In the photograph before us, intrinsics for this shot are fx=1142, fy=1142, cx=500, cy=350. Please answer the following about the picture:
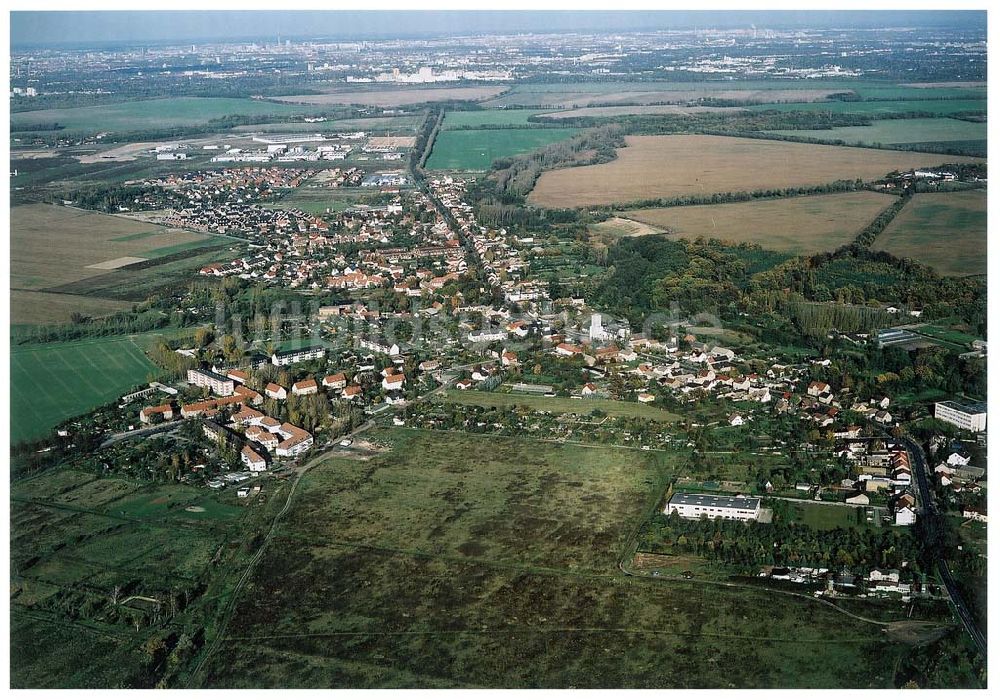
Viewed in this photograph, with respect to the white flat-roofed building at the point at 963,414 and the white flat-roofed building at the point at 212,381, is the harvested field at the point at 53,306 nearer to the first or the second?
the white flat-roofed building at the point at 212,381

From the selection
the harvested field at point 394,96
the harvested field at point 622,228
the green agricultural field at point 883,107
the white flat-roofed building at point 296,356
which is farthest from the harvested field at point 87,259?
the harvested field at point 394,96

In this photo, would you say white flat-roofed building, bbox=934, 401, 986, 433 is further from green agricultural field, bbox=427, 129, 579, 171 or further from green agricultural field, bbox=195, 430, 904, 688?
green agricultural field, bbox=427, 129, 579, 171

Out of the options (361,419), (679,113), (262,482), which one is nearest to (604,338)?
(361,419)

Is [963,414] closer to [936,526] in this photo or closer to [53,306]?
[936,526]

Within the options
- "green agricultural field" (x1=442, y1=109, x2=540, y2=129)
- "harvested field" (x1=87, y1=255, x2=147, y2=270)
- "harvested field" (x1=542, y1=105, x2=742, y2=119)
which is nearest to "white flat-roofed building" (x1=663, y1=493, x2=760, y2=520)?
"harvested field" (x1=87, y1=255, x2=147, y2=270)

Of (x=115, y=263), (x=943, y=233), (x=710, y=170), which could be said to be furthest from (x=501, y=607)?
(x=710, y=170)

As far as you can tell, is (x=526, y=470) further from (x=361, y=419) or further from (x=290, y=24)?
(x=290, y=24)

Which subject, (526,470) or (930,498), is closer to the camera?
(930,498)
